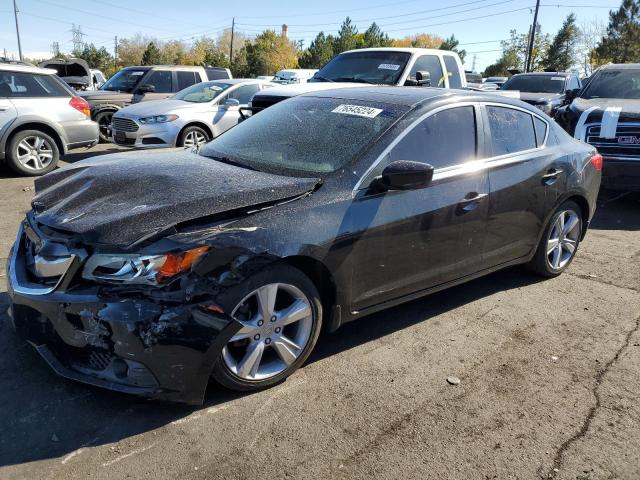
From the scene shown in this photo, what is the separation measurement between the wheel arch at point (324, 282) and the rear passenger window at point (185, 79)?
10.9 meters

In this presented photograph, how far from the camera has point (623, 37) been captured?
49.5 m

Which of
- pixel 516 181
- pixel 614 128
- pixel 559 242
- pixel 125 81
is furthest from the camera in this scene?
pixel 125 81

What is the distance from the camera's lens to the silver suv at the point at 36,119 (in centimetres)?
837

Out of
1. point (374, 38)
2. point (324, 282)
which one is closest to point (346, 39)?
point (374, 38)

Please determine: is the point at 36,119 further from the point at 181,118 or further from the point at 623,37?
the point at 623,37

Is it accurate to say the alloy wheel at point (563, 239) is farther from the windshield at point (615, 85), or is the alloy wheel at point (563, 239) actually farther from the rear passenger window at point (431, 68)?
the windshield at point (615, 85)

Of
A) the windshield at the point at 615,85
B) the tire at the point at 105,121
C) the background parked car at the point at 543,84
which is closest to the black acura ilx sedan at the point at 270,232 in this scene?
the windshield at the point at 615,85

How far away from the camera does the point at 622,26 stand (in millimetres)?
50000

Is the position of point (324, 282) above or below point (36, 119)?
below

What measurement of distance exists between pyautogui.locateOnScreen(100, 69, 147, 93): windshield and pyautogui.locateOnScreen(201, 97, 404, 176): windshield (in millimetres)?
9611

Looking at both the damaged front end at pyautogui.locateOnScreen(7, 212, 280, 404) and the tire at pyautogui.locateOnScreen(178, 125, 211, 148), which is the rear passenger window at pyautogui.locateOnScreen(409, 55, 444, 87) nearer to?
the tire at pyautogui.locateOnScreen(178, 125, 211, 148)

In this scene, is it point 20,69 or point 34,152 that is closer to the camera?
point 20,69

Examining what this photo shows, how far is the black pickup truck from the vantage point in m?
7.15

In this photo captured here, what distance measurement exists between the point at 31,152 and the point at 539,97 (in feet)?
34.8
